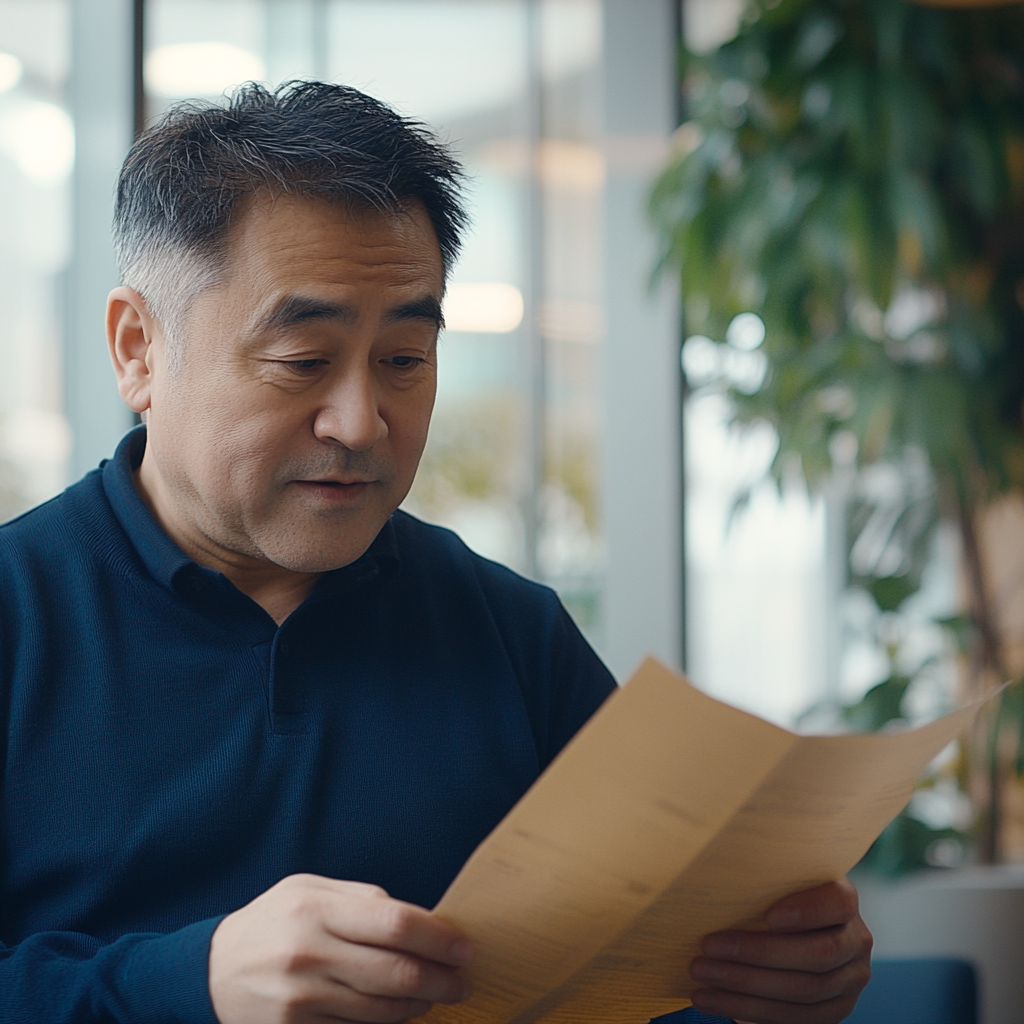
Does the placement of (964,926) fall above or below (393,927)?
below

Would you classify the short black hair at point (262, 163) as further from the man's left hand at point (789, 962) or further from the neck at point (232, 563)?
the man's left hand at point (789, 962)

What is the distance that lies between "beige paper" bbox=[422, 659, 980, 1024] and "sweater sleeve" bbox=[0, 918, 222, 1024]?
0.17 meters

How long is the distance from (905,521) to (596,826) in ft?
6.23

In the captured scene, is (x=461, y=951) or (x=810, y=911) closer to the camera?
(x=461, y=951)

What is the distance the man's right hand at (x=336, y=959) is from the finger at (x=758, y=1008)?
9.5 inches

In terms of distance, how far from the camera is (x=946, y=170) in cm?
223

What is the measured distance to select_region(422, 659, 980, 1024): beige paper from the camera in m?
0.58

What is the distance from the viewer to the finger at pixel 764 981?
2.54ft

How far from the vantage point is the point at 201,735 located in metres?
0.90

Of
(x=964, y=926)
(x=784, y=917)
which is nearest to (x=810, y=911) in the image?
(x=784, y=917)

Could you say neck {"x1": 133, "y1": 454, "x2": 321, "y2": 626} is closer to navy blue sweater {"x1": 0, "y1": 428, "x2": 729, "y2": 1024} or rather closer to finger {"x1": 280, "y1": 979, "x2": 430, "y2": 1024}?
navy blue sweater {"x1": 0, "y1": 428, "x2": 729, "y2": 1024}

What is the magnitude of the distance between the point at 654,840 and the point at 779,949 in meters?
0.21

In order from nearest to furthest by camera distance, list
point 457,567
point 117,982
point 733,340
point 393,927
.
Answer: point 393,927, point 117,982, point 457,567, point 733,340

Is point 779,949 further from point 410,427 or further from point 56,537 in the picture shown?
point 56,537
